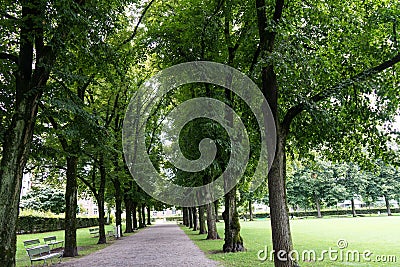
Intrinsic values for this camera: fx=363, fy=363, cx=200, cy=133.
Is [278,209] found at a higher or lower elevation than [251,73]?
lower

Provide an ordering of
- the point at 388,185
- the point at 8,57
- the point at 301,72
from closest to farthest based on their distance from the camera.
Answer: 1. the point at 301,72
2. the point at 8,57
3. the point at 388,185

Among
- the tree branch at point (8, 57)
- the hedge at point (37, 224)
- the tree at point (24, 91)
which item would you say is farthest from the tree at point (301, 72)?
the hedge at point (37, 224)

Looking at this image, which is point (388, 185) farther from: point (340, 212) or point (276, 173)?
point (276, 173)

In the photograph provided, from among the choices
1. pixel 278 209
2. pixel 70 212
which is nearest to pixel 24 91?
pixel 278 209

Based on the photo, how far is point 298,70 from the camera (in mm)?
8227

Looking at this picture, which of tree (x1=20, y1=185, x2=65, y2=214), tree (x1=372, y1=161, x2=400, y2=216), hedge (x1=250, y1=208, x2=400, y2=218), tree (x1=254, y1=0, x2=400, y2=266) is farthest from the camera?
hedge (x1=250, y1=208, x2=400, y2=218)

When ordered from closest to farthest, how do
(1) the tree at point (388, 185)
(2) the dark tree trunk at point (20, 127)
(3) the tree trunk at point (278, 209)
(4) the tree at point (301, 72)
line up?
(2) the dark tree trunk at point (20, 127)
(4) the tree at point (301, 72)
(3) the tree trunk at point (278, 209)
(1) the tree at point (388, 185)

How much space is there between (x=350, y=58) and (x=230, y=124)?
18.9ft

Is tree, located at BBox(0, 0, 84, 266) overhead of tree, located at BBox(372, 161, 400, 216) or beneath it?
overhead

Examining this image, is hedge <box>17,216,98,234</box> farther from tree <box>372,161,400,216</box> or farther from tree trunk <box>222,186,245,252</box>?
tree <box>372,161,400,216</box>

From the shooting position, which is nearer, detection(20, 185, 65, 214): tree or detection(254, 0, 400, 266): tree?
detection(254, 0, 400, 266): tree

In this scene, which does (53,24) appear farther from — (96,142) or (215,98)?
(215,98)

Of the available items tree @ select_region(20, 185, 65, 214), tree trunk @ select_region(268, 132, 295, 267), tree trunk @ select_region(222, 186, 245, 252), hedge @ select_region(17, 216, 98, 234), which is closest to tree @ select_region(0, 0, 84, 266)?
tree trunk @ select_region(268, 132, 295, 267)

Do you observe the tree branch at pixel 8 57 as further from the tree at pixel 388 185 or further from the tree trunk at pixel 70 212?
the tree at pixel 388 185
